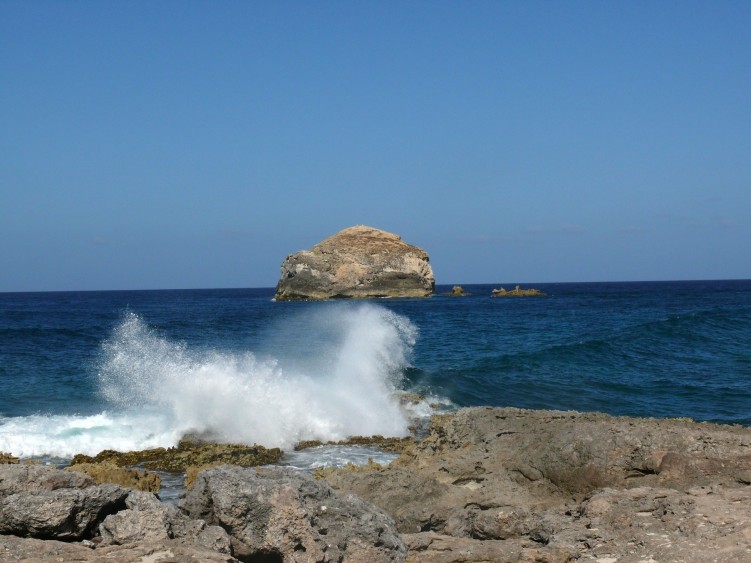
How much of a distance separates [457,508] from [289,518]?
259 centimetres

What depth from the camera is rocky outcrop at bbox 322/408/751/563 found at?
542 cm

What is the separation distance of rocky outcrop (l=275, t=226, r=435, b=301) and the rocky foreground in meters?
77.2

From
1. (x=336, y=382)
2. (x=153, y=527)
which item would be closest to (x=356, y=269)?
(x=336, y=382)

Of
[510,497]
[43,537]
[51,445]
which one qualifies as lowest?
[51,445]

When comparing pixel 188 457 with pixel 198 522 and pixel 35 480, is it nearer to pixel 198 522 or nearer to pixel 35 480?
pixel 35 480

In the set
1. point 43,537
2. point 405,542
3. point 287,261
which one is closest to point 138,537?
point 43,537

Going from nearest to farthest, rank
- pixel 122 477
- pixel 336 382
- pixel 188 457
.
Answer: pixel 122 477, pixel 188 457, pixel 336 382

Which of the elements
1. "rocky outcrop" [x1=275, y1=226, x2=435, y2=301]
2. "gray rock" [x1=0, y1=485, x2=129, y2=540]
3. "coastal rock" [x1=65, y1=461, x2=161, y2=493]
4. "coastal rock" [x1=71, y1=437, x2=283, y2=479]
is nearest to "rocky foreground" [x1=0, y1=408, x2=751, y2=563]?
"gray rock" [x1=0, y1=485, x2=129, y2=540]

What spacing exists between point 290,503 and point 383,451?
23.5 feet

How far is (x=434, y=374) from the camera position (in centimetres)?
2234

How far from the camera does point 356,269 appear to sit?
282 ft

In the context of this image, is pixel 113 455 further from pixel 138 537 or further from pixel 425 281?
pixel 425 281

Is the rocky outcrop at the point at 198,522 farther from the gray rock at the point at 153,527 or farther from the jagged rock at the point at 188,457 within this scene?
the jagged rock at the point at 188,457

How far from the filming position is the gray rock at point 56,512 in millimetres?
4609
